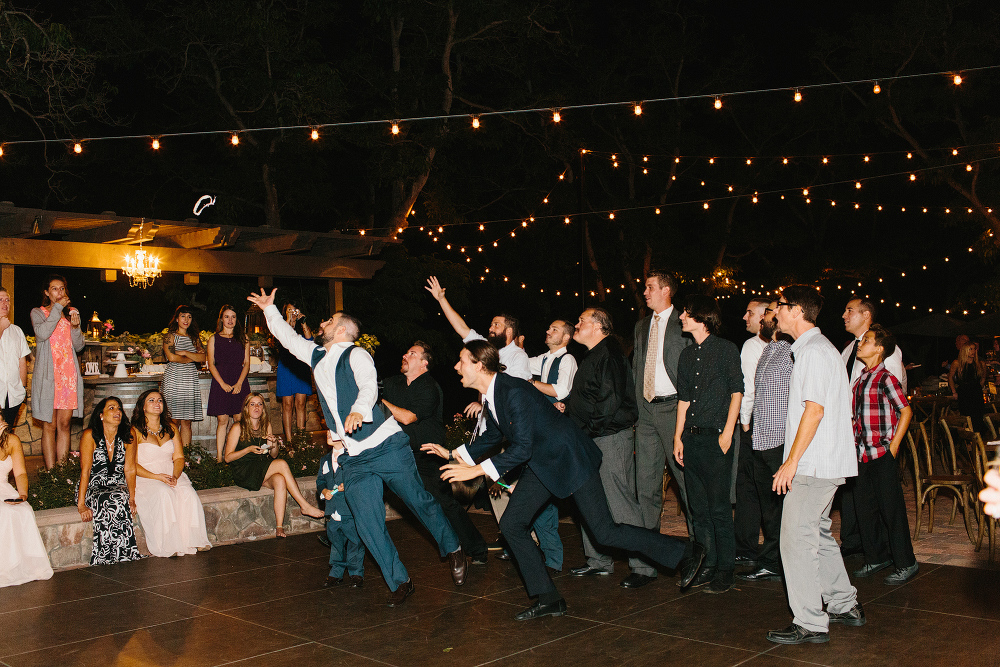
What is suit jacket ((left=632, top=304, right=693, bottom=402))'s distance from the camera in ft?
19.7

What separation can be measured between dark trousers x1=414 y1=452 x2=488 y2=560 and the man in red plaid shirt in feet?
8.77

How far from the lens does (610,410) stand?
19.2ft

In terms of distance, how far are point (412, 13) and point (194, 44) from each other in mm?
4463

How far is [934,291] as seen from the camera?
30.4 m

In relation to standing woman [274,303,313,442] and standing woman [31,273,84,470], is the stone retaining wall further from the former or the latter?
standing woman [274,303,313,442]

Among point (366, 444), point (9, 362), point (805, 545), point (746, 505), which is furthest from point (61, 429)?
point (805, 545)

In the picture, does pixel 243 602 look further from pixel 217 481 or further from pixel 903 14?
pixel 903 14

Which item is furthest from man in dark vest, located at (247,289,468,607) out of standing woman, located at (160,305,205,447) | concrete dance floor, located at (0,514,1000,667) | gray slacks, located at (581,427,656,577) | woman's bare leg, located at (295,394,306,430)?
woman's bare leg, located at (295,394,306,430)

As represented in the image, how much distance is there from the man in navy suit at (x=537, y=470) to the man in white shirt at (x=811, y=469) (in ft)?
2.72

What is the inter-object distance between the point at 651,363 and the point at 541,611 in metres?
1.88

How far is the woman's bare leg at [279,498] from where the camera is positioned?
7.69 metres

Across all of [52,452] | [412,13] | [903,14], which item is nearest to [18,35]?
[52,452]

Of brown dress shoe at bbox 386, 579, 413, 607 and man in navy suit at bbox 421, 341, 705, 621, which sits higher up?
man in navy suit at bbox 421, 341, 705, 621

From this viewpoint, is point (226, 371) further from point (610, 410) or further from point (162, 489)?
point (610, 410)
